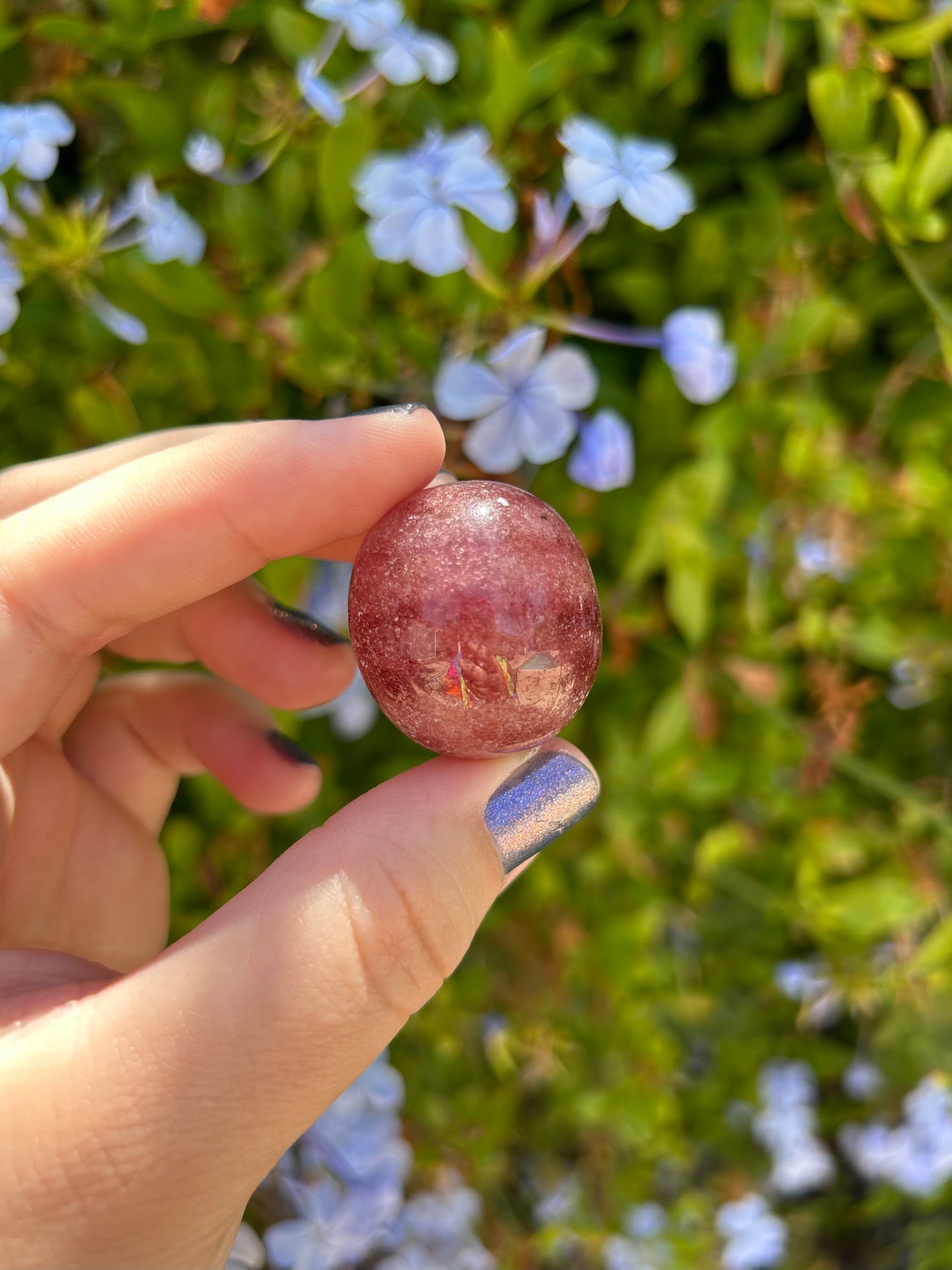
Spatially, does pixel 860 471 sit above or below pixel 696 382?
below

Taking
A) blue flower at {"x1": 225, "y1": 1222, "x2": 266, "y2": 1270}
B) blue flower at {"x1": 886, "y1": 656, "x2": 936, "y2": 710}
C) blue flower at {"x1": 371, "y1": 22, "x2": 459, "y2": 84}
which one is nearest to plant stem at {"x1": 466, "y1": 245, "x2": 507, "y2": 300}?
blue flower at {"x1": 371, "y1": 22, "x2": 459, "y2": 84}

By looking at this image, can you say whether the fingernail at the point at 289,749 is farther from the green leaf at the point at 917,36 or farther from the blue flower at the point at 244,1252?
the green leaf at the point at 917,36

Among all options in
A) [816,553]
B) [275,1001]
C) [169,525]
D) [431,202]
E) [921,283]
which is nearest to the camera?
[275,1001]

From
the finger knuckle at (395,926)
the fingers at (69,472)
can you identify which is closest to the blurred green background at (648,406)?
the fingers at (69,472)

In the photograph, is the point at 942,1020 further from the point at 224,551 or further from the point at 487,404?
the point at 224,551

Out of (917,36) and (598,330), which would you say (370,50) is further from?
(917,36)

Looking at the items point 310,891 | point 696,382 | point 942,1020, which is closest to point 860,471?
point 696,382

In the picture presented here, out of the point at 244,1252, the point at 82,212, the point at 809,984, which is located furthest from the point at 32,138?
the point at 809,984

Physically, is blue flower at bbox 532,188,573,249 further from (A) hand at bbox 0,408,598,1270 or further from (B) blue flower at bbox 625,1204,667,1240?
(B) blue flower at bbox 625,1204,667,1240
